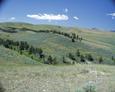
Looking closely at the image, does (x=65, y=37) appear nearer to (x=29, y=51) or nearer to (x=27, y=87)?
(x=29, y=51)

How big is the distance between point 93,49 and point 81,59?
53699 millimetres

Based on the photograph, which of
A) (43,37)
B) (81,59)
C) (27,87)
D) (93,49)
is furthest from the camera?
(43,37)

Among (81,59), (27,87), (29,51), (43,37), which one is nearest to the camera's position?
(27,87)

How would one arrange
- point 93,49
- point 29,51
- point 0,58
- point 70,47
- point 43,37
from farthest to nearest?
1. point 43,37
2. point 93,49
3. point 70,47
4. point 29,51
5. point 0,58

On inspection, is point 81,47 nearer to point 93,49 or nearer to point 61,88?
point 93,49

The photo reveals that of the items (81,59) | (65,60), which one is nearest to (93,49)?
(81,59)

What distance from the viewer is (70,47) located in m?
150

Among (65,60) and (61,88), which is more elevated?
(61,88)

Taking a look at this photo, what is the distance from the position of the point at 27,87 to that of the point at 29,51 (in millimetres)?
73130

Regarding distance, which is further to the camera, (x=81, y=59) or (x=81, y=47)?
(x=81, y=47)

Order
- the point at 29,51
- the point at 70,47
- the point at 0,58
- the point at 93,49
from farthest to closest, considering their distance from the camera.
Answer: the point at 93,49 → the point at 70,47 → the point at 29,51 → the point at 0,58

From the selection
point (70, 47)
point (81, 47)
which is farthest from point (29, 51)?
point (81, 47)

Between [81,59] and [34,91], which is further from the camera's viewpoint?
[81,59]

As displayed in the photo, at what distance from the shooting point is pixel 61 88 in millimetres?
23766
